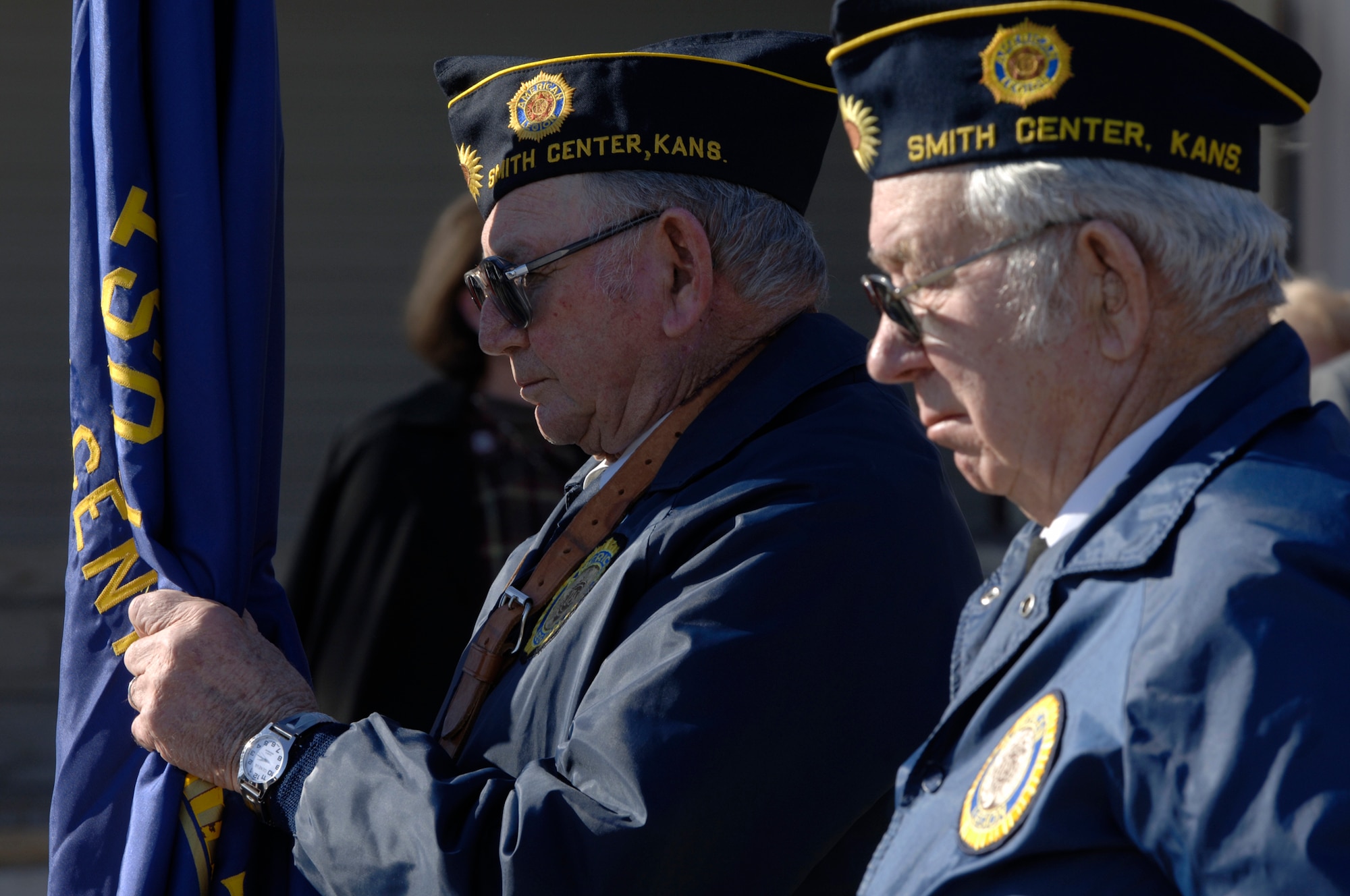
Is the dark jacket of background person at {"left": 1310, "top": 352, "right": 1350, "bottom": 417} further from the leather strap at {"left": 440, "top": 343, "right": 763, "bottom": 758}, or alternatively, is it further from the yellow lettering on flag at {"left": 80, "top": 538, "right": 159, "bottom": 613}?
the yellow lettering on flag at {"left": 80, "top": 538, "right": 159, "bottom": 613}

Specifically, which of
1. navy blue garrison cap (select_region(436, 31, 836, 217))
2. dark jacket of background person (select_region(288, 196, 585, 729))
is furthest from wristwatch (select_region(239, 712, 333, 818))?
dark jacket of background person (select_region(288, 196, 585, 729))

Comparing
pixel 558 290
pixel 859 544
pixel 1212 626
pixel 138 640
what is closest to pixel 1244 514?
pixel 1212 626

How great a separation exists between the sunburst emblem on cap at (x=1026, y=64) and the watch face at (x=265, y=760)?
115cm

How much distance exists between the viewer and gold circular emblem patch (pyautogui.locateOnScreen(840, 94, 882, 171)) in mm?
1484

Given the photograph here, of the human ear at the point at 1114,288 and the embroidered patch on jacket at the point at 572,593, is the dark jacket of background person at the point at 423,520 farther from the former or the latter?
the human ear at the point at 1114,288

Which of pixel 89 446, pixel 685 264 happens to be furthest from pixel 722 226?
pixel 89 446

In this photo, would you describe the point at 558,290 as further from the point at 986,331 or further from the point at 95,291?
the point at 986,331

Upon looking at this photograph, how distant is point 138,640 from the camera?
6.42ft

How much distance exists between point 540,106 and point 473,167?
178mm

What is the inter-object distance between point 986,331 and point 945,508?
23.8 inches

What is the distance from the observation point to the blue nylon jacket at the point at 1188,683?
105cm

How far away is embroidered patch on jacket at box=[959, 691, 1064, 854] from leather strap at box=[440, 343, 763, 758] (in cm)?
86

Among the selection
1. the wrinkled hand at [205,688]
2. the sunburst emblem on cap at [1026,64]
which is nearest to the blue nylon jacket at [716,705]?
the wrinkled hand at [205,688]

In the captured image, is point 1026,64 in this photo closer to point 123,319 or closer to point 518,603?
point 518,603
